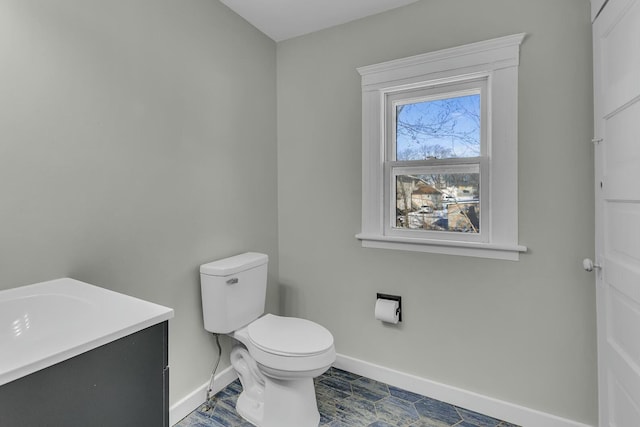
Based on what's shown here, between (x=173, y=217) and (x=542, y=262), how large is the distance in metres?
1.92

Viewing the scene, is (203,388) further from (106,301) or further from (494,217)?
(494,217)

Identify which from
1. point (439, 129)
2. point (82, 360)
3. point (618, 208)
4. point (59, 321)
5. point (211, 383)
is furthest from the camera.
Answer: point (439, 129)

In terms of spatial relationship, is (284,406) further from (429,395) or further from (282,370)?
(429,395)

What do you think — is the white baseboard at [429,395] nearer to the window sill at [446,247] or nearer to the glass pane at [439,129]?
the window sill at [446,247]

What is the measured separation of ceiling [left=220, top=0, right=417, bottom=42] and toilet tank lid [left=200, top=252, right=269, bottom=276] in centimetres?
153

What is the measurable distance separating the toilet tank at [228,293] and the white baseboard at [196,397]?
0.36 m

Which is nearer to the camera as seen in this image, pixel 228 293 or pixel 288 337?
pixel 288 337

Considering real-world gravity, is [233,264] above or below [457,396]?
above

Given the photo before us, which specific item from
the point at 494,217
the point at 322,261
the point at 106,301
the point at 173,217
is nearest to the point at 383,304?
the point at 322,261

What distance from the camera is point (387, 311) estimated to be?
1999 mm

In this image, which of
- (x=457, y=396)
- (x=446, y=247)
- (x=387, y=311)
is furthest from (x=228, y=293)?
(x=457, y=396)

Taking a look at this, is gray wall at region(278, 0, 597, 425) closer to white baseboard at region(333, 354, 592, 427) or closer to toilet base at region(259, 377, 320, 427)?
white baseboard at region(333, 354, 592, 427)

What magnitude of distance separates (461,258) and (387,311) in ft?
1.78

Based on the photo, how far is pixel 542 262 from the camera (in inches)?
65.9
